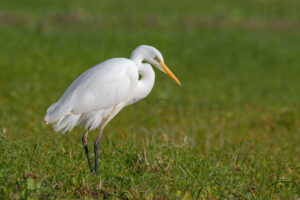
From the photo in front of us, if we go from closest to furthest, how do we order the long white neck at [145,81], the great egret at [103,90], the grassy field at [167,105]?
the grassy field at [167,105] < the great egret at [103,90] < the long white neck at [145,81]

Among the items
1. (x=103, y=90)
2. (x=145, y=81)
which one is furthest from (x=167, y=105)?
(x=103, y=90)

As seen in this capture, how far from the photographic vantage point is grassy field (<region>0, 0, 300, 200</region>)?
13.0 feet

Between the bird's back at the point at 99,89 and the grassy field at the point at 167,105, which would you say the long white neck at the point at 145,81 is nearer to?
the bird's back at the point at 99,89

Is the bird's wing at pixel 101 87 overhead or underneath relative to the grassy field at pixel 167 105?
overhead

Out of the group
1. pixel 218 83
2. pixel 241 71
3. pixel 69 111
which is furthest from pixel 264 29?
pixel 69 111

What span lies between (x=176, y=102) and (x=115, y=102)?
5.58m

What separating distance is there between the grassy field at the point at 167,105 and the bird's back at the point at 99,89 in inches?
18.2

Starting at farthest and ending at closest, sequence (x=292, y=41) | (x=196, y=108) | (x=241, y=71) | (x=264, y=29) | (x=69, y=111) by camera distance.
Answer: (x=264, y=29) → (x=292, y=41) → (x=241, y=71) → (x=196, y=108) → (x=69, y=111)

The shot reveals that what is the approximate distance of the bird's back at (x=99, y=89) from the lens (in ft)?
14.8

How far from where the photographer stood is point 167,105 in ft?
32.8

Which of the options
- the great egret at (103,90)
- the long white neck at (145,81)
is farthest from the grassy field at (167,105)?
the long white neck at (145,81)

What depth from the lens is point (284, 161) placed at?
18.2 feet

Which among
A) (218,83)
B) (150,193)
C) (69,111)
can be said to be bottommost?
(218,83)

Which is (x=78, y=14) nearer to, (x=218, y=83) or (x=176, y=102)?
(x=218, y=83)
